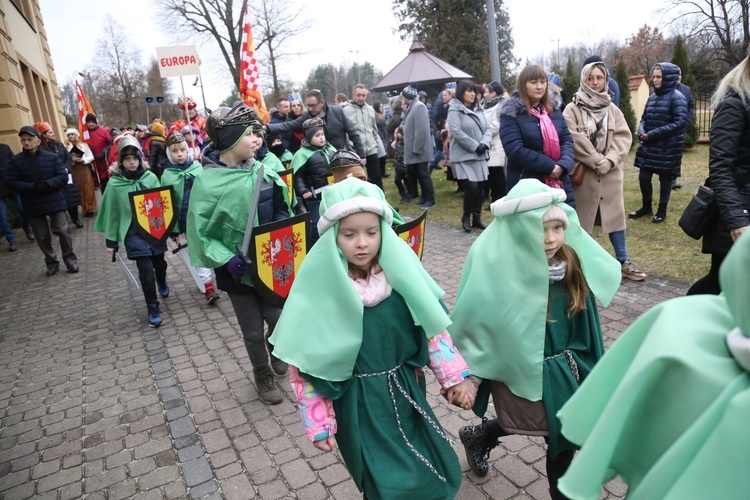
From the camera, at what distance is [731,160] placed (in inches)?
131

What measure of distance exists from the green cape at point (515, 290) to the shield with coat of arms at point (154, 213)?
4.38 metres

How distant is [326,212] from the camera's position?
2.20 metres

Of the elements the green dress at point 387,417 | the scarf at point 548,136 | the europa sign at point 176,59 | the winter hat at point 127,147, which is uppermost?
the europa sign at point 176,59

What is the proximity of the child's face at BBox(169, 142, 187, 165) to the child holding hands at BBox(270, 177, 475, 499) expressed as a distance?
13.6 ft

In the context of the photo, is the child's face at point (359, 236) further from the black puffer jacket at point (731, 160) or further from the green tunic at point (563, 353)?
the black puffer jacket at point (731, 160)

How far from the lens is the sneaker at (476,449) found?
2928 millimetres

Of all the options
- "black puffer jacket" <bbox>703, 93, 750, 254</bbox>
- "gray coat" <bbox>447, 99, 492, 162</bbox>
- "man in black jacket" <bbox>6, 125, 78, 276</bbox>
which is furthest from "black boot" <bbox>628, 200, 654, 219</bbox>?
"man in black jacket" <bbox>6, 125, 78, 276</bbox>

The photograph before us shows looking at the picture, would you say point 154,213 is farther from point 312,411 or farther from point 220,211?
point 312,411

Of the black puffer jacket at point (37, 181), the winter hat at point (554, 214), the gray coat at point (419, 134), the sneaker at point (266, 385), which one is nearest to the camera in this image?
the winter hat at point (554, 214)

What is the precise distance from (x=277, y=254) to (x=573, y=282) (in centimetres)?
203

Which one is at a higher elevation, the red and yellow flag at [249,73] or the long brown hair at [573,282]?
the red and yellow flag at [249,73]

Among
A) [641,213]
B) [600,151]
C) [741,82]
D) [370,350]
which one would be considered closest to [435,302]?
[370,350]

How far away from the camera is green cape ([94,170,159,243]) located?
6020mm

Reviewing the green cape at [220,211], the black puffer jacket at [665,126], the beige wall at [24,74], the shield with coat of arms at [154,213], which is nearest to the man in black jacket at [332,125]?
the shield with coat of arms at [154,213]
